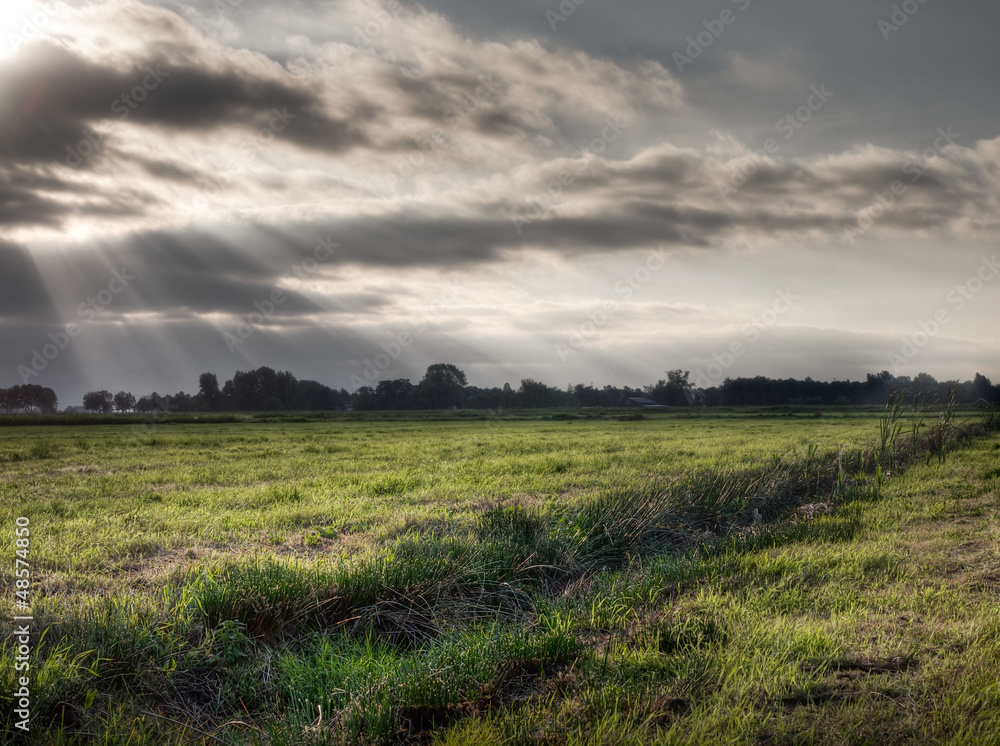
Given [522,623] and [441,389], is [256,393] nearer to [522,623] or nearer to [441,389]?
[441,389]

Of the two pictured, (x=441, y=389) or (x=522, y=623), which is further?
(x=441, y=389)

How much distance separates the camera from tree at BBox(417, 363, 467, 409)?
122 metres

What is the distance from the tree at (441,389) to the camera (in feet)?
400

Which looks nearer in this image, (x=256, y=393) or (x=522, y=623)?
(x=522, y=623)

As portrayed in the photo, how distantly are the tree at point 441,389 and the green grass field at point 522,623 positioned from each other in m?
112

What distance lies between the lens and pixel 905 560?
660 centimetres

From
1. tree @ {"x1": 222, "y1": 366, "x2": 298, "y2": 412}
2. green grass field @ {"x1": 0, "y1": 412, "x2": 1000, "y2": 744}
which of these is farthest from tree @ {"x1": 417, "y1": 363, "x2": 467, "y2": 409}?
green grass field @ {"x1": 0, "y1": 412, "x2": 1000, "y2": 744}

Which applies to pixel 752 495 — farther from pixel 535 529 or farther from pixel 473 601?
pixel 473 601

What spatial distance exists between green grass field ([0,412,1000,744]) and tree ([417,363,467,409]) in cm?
11193

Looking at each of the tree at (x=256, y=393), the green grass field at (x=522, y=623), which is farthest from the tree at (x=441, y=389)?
the green grass field at (x=522, y=623)

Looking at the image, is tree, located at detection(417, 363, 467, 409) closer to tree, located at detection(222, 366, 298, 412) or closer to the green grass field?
tree, located at detection(222, 366, 298, 412)

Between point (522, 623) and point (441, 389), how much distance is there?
118844mm

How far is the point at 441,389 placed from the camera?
4840 inches

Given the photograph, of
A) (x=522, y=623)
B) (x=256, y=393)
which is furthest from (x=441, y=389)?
(x=522, y=623)
